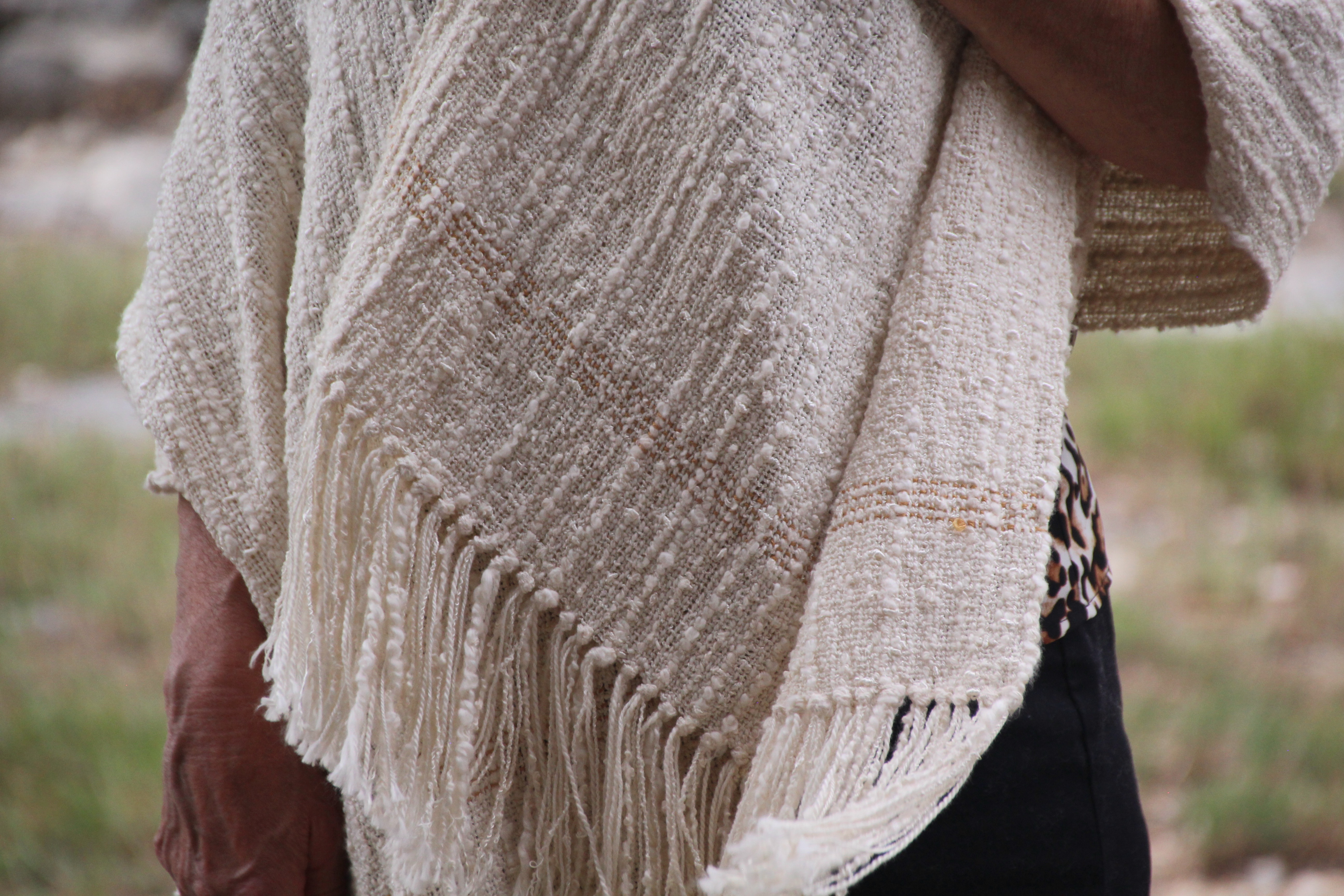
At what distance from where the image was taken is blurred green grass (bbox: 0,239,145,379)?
3.13m

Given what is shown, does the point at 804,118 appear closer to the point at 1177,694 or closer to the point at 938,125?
the point at 938,125

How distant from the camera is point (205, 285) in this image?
2.26ft

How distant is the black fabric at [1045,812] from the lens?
0.62 metres

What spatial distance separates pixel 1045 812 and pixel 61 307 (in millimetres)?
3361

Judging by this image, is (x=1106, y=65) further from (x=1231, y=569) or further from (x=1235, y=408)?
(x=1235, y=408)

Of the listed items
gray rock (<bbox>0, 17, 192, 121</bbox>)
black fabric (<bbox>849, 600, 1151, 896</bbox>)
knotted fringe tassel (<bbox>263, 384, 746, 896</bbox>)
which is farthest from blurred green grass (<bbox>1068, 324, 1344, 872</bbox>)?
gray rock (<bbox>0, 17, 192, 121</bbox>)

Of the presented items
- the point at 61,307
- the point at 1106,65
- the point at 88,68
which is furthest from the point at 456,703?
the point at 88,68

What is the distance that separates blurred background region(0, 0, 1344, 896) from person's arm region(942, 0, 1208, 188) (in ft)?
5.13

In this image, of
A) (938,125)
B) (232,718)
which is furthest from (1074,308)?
(232,718)

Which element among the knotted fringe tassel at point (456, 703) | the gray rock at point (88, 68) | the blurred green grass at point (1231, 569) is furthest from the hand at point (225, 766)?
the gray rock at point (88, 68)

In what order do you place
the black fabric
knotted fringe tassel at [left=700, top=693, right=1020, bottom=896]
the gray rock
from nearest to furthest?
knotted fringe tassel at [left=700, top=693, right=1020, bottom=896] < the black fabric < the gray rock

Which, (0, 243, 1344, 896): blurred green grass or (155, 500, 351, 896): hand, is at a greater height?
(0, 243, 1344, 896): blurred green grass

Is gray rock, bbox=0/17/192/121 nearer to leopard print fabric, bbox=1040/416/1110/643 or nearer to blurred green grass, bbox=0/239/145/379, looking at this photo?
blurred green grass, bbox=0/239/145/379

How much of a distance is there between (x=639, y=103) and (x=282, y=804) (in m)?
0.48
